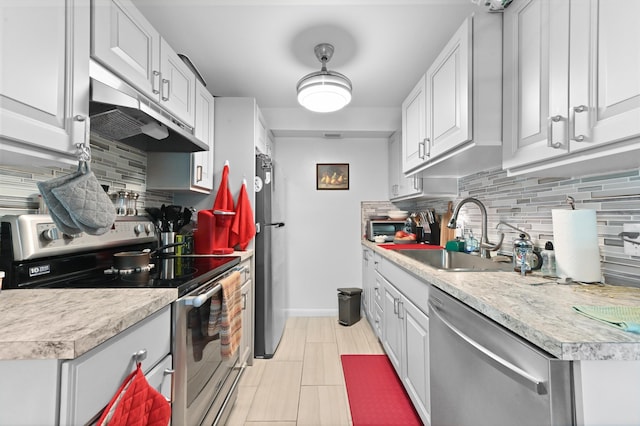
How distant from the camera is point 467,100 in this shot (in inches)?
54.4

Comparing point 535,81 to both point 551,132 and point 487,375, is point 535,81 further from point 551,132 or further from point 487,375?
point 487,375

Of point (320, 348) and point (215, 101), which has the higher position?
point (215, 101)

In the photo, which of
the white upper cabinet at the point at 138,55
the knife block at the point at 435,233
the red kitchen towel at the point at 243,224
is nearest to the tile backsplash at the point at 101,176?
the white upper cabinet at the point at 138,55

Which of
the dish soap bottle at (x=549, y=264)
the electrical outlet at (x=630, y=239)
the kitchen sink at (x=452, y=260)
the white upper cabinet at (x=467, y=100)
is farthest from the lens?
the kitchen sink at (x=452, y=260)

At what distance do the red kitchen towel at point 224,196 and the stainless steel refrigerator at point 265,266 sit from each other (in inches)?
9.7

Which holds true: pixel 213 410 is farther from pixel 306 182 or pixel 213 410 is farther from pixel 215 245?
pixel 306 182

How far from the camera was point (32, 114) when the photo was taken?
0.89 meters

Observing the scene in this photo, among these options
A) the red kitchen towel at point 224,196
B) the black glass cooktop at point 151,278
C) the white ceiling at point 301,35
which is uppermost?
the white ceiling at point 301,35

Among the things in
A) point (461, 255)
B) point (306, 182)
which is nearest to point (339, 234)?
point (306, 182)

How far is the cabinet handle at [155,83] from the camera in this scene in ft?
4.94

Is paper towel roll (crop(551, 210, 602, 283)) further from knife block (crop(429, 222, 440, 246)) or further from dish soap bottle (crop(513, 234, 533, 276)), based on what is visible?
knife block (crop(429, 222, 440, 246))

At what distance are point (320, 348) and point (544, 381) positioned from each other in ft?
7.07

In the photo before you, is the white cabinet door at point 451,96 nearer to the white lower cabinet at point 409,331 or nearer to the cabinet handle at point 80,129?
the white lower cabinet at point 409,331

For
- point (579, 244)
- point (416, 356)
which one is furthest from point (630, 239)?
point (416, 356)
